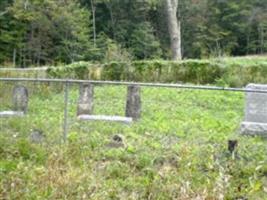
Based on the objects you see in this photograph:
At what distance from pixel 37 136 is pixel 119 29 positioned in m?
30.9

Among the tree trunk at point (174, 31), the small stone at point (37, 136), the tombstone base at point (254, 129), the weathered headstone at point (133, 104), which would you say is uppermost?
the tree trunk at point (174, 31)

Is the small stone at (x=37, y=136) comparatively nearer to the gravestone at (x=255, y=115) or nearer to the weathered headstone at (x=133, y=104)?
the weathered headstone at (x=133, y=104)

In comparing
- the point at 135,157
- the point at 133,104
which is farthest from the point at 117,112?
the point at 135,157

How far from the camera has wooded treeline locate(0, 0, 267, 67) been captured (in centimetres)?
3100

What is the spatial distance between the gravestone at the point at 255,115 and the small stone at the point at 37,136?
141 inches

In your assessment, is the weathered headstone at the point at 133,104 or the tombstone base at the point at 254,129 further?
the weathered headstone at the point at 133,104

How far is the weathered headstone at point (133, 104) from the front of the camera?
9891 millimetres

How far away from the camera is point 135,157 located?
6609 millimetres

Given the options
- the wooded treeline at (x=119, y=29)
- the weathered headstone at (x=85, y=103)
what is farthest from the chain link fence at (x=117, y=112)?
the wooded treeline at (x=119, y=29)

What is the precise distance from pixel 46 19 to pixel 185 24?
1295cm

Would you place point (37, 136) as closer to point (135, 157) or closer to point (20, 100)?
point (135, 157)

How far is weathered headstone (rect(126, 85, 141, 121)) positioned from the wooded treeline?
19.3m

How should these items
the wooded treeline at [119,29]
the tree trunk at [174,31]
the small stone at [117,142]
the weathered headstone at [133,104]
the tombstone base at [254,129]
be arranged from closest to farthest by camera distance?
the small stone at [117,142]
the tombstone base at [254,129]
the weathered headstone at [133,104]
the tree trunk at [174,31]
the wooded treeline at [119,29]

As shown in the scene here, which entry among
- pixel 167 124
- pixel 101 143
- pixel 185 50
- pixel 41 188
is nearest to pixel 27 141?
pixel 101 143
